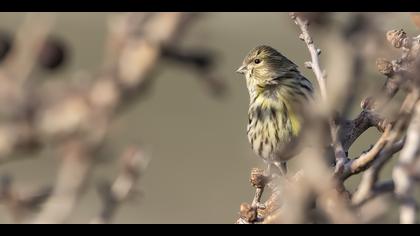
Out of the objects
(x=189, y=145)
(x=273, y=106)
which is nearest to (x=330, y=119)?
(x=273, y=106)

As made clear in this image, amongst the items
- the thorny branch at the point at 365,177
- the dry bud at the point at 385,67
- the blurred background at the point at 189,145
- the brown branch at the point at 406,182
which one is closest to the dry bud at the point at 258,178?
the dry bud at the point at 385,67

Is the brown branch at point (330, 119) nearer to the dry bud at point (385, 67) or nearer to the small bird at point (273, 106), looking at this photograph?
the dry bud at point (385, 67)

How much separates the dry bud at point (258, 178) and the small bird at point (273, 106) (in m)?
1.03

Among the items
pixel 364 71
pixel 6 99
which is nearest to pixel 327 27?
pixel 364 71

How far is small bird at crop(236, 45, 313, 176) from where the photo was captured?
362 cm

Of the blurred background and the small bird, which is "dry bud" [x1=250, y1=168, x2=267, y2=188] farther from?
the blurred background

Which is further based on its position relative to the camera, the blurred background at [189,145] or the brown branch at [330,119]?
the blurred background at [189,145]

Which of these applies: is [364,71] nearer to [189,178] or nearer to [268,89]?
[268,89]

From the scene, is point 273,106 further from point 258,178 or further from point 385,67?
point 385,67

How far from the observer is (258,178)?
2205 mm

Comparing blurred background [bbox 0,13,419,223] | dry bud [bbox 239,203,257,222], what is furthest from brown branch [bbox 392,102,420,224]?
blurred background [bbox 0,13,419,223]

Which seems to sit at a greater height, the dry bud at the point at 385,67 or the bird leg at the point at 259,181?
the dry bud at the point at 385,67

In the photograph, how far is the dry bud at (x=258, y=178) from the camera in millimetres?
2142

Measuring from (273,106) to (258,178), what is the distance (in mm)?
1458
